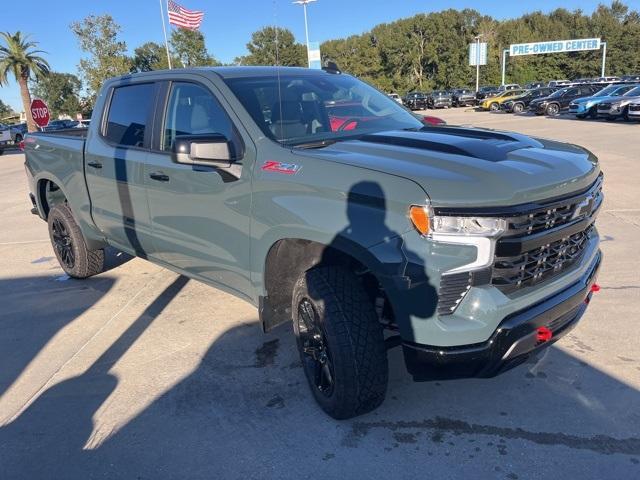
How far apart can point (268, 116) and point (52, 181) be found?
10.5 ft

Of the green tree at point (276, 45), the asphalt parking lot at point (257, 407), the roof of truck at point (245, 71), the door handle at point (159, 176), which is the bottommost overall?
the asphalt parking lot at point (257, 407)

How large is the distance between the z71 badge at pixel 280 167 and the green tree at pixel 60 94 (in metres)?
85.7

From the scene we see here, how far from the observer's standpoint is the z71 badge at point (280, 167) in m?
2.87

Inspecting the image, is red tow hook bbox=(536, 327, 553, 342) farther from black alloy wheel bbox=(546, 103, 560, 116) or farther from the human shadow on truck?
black alloy wheel bbox=(546, 103, 560, 116)

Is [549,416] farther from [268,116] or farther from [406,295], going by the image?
[268,116]

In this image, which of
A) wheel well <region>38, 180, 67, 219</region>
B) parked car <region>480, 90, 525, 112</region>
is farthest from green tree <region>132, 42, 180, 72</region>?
wheel well <region>38, 180, 67, 219</region>

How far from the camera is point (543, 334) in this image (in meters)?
2.59

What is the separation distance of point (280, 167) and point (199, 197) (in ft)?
2.60

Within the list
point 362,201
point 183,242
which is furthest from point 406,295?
point 183,242

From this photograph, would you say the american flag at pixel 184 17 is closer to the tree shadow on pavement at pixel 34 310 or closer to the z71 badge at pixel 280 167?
the tree shadow on pavement at pixel 34 310

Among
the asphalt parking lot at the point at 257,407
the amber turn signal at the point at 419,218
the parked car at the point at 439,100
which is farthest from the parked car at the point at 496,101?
the amber turn signal at the point at 419,218

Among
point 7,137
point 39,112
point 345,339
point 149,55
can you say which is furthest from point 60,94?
point 345,339

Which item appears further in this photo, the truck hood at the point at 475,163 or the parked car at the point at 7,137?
the parked car at the point at 7,137

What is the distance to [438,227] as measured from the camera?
7.64 feet
